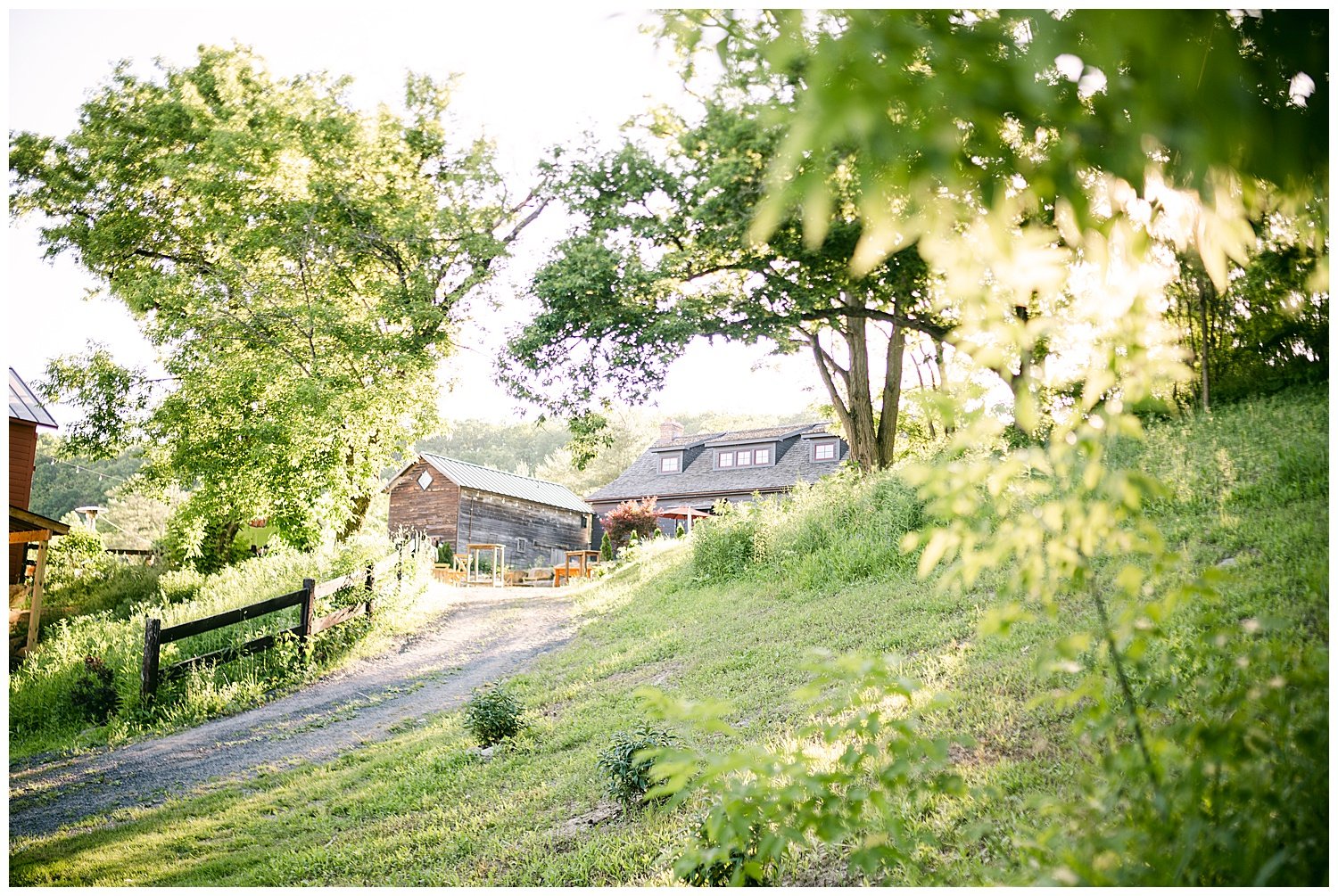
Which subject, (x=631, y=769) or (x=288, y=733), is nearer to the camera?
(x=631, y=769)

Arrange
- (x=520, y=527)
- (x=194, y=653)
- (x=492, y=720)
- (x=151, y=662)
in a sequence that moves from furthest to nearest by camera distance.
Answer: (x=520, y=527) → (x=194, y=653) → (x=151, y=662) → (x=492, y=720)

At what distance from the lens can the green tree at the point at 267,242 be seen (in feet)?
23.1

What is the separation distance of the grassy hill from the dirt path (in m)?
0.40

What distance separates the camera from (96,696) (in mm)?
5953

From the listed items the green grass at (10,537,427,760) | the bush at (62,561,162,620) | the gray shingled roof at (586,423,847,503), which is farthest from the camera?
the gray shingled roof at (586,423,847,503)

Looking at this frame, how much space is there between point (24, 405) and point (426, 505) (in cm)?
1007

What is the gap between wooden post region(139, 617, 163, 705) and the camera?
19.1 feet

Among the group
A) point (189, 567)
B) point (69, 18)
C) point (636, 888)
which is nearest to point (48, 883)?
point (636, 888)

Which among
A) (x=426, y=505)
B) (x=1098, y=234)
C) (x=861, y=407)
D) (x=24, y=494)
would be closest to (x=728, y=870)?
(x=1098, y=234)

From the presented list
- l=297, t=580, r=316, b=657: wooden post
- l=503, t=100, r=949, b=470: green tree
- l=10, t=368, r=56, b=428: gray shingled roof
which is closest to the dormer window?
l=503, t=100, r=949, b=470: green tree

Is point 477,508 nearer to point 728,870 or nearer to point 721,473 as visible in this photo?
point 721,473

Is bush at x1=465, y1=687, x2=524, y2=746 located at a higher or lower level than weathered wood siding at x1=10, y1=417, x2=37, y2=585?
lower

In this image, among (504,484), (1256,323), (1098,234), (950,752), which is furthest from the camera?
(504,484)

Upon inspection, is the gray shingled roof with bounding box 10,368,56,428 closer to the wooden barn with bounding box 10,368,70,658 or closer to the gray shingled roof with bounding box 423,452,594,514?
the wooden barn with bounding box 10,368,70,658
